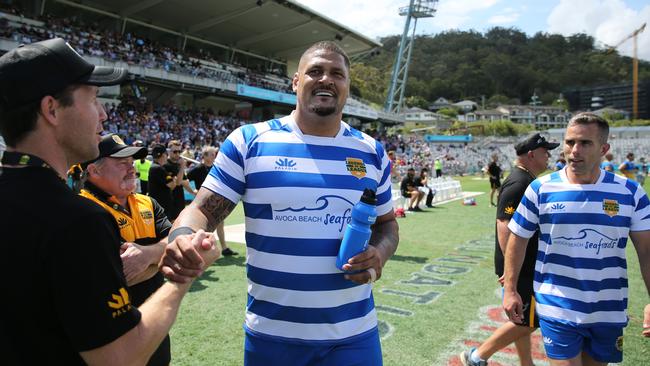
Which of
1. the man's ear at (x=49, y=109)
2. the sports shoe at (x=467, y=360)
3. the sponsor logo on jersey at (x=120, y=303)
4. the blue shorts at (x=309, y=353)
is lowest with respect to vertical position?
the sports shoe at (x=467, y=360)

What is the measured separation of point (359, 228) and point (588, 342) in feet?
6.47

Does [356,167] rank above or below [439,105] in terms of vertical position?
below

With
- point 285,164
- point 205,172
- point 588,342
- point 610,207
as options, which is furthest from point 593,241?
point 205,172

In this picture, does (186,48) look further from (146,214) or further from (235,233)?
(146,214)

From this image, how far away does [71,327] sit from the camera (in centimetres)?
122

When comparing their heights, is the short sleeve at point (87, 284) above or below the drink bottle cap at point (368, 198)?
below

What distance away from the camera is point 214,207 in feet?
7.18

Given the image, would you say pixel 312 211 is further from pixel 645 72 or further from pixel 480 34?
pixel 480 34

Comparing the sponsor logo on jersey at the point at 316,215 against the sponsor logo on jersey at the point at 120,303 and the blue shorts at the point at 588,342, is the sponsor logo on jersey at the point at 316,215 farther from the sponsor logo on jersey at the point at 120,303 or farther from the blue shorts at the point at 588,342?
the blue shorts at the point at 588,342

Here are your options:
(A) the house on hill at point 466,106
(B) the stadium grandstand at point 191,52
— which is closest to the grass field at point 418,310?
(B) the stadium grandstand at point 191,52

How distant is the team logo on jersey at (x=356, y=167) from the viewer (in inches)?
91.8

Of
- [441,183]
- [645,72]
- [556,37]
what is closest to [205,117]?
[441,183]

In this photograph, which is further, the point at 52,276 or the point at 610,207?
the point at 610,207

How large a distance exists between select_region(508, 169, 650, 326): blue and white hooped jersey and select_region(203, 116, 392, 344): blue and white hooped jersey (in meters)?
1.42
